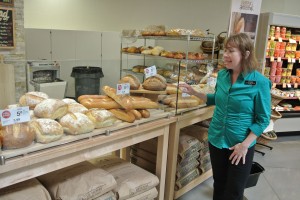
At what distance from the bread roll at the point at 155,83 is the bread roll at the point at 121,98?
0.27 metres

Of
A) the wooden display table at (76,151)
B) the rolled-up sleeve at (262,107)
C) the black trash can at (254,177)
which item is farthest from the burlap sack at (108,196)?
the black trash can at (254,177)

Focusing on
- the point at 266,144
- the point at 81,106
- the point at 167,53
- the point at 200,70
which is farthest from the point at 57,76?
the point at 266,144

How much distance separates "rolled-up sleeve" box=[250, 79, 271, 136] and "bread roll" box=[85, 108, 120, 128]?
2.88 ft

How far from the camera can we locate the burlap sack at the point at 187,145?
2.32m

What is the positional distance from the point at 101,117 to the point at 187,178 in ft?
4.27

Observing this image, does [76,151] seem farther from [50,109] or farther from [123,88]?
[123,88]

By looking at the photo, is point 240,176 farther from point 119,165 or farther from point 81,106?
point 81,106

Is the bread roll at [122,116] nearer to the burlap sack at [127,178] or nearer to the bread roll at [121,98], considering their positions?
the bread roll at [121,98]

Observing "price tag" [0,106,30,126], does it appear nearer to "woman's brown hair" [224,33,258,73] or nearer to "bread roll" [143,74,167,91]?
"bread roll" [143,74,167,91]

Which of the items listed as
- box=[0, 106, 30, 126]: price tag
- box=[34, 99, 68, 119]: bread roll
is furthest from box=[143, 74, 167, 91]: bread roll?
box=[0, 106, 30, 126]: price tag

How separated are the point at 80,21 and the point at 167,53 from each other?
3066 mm

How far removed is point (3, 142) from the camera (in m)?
1.18

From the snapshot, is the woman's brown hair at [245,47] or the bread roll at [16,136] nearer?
the bread roll at [16,136]

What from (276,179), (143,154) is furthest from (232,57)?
(276,179)
